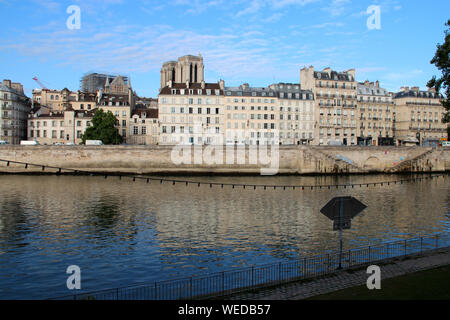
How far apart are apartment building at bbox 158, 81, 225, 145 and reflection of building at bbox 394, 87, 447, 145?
49.0 metres

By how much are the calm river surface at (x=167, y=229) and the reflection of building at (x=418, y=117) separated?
209ft

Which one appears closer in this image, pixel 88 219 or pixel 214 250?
pixel 214 250

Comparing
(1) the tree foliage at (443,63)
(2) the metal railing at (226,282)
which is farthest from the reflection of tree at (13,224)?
(1) the tree foliage at (443,63)

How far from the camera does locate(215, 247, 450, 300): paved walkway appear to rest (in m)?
12.9

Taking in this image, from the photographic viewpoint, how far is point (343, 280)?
1438cm

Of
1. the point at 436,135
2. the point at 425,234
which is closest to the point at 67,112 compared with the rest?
the point at 425,234

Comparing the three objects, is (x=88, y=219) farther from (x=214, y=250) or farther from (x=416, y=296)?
(x=416, y=296)

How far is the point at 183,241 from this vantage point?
81.3ft

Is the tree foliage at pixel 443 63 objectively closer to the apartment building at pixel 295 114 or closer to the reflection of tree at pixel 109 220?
the reflection of tree at pixel 109 220

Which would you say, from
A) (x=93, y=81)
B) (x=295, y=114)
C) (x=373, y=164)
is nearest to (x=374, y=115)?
(x=295, y=114)

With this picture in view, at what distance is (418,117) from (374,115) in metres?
13.0

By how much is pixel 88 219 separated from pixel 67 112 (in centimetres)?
6760

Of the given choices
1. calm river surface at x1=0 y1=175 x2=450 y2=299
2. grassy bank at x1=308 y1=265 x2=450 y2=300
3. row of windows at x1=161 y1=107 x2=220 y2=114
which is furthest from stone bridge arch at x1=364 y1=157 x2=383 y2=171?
grassy bank at x1=308 y1=265 x2=450 y2=300

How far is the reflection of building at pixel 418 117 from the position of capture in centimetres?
10762
